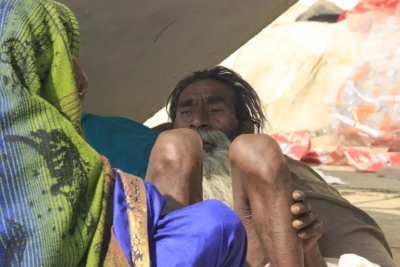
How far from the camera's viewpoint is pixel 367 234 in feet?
8.39

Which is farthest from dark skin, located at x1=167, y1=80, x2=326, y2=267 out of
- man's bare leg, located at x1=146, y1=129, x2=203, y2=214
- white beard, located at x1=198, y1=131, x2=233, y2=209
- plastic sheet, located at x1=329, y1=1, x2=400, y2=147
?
plastic sheet, located at x1=329, y1=1, x2=400, y2=147

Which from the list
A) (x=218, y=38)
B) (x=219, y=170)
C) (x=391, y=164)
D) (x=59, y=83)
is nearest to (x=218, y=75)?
(x=218, y=38)

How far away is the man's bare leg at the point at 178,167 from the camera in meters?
2.06

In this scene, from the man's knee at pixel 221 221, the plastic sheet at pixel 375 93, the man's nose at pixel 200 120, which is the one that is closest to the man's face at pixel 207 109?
the man's nose at pixel 200 120

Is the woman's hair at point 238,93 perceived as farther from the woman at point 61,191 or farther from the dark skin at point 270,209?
the woman at point 61,191

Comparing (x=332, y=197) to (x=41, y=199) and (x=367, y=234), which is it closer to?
(x=367, y=234)

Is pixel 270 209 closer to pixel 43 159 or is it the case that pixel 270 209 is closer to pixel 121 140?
pixel 43 159

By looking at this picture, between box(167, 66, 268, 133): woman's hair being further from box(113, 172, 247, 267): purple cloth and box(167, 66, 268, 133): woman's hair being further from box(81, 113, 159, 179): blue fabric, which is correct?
box(113, 172, 247, 267): purple cloth

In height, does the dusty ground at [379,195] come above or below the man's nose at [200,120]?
below

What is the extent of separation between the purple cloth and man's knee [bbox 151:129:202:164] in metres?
0.60

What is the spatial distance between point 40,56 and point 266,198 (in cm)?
86

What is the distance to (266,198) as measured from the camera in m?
1.94

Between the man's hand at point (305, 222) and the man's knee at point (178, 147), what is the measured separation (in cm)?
39

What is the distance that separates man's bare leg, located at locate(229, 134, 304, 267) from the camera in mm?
1881
